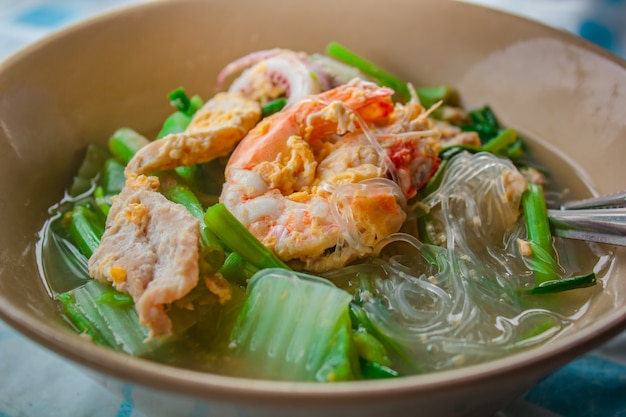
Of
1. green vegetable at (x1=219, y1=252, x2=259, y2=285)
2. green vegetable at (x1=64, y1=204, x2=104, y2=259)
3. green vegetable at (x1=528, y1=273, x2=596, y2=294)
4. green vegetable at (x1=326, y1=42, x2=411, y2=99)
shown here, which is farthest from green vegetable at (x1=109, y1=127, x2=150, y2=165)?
green vegetable at (x1=528, y1=273, x2=596, y2=294)

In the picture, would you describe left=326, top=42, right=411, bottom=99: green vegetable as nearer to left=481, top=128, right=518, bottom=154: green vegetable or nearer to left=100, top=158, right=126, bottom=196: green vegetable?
left=481, top=128, right=518, bottom=154: green vegetable

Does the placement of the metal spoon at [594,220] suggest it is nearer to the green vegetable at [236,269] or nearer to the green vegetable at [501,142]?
the green vegetable at [501,142]

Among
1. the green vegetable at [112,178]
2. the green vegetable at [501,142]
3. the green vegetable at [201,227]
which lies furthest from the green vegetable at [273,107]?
the green vegetable at [501,142]

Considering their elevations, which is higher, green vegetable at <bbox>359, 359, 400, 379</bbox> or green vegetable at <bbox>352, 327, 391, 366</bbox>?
green vegetable at <bbox>352, 327, 391, 366</bbox>

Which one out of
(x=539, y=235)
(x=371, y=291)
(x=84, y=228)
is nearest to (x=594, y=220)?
(x=539, y=235)

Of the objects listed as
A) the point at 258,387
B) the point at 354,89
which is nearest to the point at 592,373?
the point at 354,89

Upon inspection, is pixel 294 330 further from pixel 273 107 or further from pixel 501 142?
pixel 501 142

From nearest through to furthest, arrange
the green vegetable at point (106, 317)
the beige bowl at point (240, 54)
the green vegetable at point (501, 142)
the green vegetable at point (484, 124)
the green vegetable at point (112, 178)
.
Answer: the beige bowl at point (240, 54), the green vegetable at point (106, 317), the green vegetable at point (112, 178), the green vegetable at point (501, 142), the green vegetable at point (484, 124)
